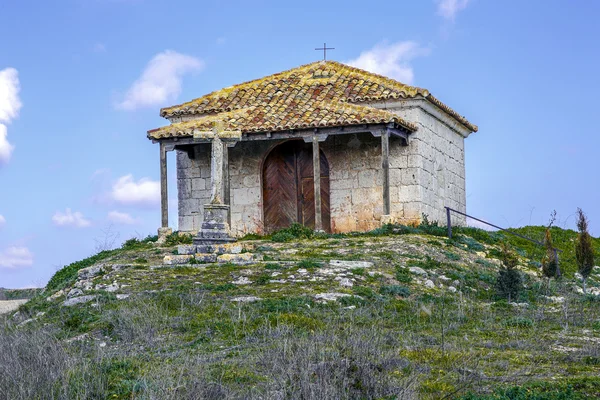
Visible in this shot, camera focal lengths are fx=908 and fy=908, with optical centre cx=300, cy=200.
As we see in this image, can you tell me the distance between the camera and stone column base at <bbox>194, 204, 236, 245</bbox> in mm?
17453

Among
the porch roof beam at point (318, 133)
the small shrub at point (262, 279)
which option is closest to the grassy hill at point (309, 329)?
the small shrub at point (262, 279)

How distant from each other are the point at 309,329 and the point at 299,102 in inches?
537

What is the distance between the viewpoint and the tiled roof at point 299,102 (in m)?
22.2

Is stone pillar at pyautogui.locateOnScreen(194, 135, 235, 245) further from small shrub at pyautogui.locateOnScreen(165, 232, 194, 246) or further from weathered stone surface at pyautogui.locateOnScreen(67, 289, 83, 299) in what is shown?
small shrub at pyautogui.locateOnScreen(165, 232, 194, 246)

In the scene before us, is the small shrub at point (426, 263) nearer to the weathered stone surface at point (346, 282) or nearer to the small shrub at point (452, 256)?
the small shrub at point (452, 256)

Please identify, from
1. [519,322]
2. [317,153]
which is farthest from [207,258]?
[519,322]

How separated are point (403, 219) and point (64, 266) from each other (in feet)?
27.7

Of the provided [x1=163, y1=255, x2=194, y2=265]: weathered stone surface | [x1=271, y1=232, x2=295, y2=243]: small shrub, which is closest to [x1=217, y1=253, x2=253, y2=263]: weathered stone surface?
[x1=163, y1=255, x2=194, y2=265]: weathered stone surface

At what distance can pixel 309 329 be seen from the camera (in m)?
10.8

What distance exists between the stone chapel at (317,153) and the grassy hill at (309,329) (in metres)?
3.33

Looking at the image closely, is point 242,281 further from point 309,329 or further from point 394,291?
point 309,329

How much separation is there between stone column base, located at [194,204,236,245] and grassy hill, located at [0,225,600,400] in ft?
2.87

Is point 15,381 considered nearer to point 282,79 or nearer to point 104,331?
point 104,331

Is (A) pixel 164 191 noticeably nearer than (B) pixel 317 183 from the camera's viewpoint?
No
